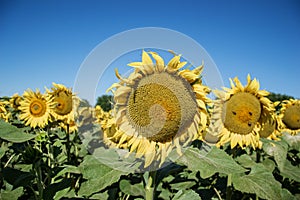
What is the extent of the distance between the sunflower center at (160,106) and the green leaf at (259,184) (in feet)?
2.92

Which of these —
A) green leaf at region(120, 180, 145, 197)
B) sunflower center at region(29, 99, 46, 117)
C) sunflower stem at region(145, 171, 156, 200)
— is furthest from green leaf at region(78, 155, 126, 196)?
sunflower center at region(29, 99, 46, 117)

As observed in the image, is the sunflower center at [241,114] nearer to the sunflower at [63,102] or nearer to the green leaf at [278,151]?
the green leaf at [278,151]

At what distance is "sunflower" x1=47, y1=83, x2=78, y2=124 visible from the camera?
5.23 m

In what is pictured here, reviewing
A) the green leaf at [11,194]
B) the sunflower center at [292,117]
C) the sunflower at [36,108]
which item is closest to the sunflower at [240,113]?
the green leaf at [11,194]

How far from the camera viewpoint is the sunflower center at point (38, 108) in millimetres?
5398

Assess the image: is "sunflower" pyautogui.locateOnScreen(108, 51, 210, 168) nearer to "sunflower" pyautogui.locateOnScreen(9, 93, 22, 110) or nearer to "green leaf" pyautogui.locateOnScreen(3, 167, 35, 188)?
"green leaf" pyautogui.locateOnScreen(3, 167, 35, 188)

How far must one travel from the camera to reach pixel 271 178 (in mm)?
2697

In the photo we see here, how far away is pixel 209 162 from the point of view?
179 centimetres

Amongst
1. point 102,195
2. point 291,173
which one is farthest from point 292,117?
point 102,195

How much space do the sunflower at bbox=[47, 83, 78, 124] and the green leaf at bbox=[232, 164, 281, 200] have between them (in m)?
3.29

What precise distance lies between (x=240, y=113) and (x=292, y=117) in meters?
2.84

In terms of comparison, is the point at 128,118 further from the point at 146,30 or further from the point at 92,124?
the point at 92,124

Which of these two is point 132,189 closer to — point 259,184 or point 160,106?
point 160,106

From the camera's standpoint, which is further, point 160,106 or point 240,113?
point 240,113
